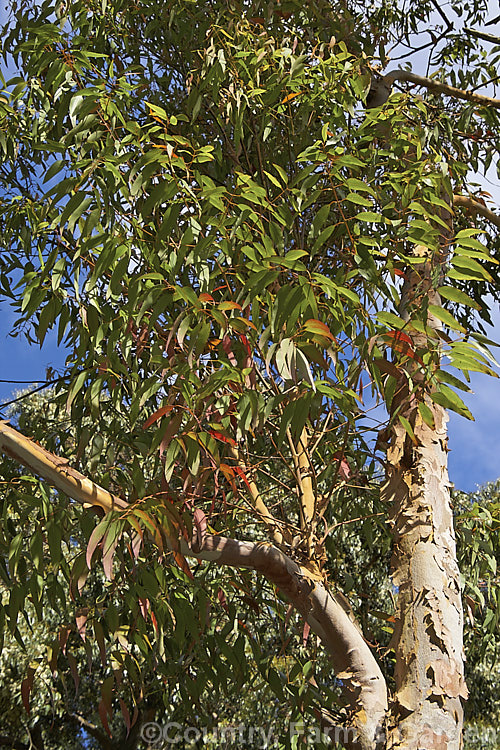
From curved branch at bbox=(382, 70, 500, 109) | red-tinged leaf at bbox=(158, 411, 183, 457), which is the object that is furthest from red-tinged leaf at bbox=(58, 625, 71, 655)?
curved branch at bbox=(382, 70, 500, 109)

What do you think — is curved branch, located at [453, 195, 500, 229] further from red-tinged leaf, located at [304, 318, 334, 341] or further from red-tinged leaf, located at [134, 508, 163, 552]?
red-tinged leaf, located at [134, 508, 163, 552]

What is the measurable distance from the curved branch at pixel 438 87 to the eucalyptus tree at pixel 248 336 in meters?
0.41

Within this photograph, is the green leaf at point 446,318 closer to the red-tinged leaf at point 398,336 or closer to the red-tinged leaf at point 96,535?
the red-tinged leaf at point 398,336

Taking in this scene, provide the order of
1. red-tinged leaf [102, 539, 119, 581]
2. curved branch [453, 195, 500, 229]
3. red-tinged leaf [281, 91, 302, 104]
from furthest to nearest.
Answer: curved branch [453, 195, 500, 229]
red-tinged leaf [281, 91, 302, 104]
red-tinged leaf [102, 539, 119, 581]

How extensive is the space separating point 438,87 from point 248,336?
2237 mm

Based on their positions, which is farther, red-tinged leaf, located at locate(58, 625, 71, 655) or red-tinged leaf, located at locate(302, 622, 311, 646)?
red-tinged leaf, located at locate(302, 622, 311, 646)

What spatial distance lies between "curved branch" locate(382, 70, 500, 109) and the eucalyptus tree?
0.41m

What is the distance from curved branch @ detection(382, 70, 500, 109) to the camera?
345 centimetres

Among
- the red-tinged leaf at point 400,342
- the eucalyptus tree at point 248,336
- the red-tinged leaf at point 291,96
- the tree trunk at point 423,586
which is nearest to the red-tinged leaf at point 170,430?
the eucalyptus tree at point 248,336

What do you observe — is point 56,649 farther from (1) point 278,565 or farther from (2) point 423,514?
(2) point 423,514

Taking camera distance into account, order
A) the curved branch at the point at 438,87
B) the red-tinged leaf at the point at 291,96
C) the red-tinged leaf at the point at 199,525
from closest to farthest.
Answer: the red-tinged leaf at the point at 199,525 → the red-tinged leaf at the point at 291,96 → the curved branch at the point at 438,87

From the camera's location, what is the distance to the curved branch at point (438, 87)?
136 inches

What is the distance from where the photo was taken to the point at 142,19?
11.4 feet

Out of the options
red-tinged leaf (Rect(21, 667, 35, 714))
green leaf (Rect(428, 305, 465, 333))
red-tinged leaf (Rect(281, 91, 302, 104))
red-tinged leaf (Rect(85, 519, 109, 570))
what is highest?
red-tinged leaf (Rect(281, 91, 302, 104))
